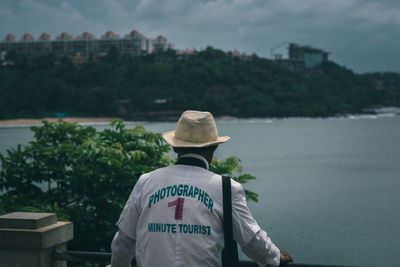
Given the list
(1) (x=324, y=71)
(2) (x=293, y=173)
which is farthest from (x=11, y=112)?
(1) (x=324, y=71)

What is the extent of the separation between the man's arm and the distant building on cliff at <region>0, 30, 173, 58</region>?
165 metres

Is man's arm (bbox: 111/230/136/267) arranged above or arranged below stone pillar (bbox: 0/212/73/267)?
above

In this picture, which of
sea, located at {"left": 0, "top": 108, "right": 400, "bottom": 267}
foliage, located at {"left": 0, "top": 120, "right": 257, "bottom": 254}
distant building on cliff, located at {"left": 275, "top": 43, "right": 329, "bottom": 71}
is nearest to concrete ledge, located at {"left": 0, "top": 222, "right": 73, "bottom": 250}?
foliage, located at {"left": 0, "top": 120, "right": 257, "bottom": 254}

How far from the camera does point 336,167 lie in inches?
2010

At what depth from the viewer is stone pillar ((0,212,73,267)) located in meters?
2.84

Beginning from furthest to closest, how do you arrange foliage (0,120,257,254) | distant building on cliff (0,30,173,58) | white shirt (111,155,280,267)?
1. distant building on cliff (0,30,173,58)
2. foliage (0,120,257,254)
3. white shirt (111,155,280,267)

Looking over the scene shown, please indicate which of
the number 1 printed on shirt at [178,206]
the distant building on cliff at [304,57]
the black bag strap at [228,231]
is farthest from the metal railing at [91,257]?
the distant building on cliff at [304,57]

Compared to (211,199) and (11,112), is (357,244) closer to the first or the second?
(211,199)

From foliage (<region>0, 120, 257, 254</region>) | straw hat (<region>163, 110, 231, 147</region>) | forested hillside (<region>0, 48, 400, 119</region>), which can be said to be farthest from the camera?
forested hillside (<region>0, 48, 400, 119</region>)

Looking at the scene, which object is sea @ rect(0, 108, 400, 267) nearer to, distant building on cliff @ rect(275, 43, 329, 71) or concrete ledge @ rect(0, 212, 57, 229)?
concrete ledge @ rect(0, 212, 57, 229)

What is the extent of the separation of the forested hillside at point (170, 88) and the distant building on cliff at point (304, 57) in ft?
174

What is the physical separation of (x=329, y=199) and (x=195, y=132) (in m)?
34.0

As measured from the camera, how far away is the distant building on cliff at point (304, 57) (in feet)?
604

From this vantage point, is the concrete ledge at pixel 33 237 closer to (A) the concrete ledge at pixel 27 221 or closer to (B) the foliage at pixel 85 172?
(A) the concrete ledge at pixel 27 221
